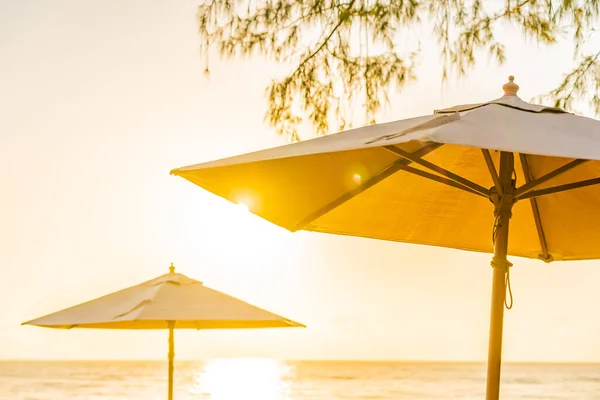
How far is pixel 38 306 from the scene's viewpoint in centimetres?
5225

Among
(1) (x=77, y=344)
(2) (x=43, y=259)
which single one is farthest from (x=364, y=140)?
(1) (x=77, y=344)

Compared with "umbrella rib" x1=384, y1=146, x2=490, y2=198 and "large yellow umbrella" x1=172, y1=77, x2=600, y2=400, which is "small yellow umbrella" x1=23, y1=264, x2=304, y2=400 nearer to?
"large yellow umbrella" x1=172, y1=77, x2=600, y2=400

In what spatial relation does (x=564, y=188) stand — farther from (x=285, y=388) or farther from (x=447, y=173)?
(x=285, y=388)

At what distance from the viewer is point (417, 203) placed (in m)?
3.98

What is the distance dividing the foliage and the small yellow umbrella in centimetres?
194

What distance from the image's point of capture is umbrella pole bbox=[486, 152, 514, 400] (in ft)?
10.2

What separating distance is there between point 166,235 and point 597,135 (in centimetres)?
2800

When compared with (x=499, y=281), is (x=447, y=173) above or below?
above

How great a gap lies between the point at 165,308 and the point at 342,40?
7.85 feet

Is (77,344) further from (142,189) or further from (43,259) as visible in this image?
(142,189)

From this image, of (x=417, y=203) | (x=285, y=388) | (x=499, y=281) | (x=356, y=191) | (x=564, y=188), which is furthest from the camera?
(x=285, y=388)

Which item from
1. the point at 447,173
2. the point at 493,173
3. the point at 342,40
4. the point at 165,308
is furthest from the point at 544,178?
the point at 165,308

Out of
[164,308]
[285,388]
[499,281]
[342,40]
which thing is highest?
[342,40]

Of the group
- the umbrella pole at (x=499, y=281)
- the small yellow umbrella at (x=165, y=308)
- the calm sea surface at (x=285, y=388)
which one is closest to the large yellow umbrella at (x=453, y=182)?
the umbrella pole at (x=499, y=281)
